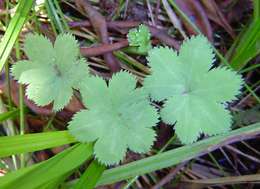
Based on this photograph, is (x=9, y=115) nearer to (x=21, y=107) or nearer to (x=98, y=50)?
(x=21, y=107)

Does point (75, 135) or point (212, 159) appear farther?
point (212, 159)

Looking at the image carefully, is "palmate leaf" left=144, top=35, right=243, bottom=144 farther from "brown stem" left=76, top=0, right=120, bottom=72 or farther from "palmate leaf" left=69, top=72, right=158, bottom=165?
"brown stem" left=76, top=0, right=120, bottom=72

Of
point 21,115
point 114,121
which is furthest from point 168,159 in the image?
point 21,115

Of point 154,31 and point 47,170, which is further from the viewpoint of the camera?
point 154,31

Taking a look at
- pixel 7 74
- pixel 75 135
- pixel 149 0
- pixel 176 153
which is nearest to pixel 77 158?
pixel 75 135

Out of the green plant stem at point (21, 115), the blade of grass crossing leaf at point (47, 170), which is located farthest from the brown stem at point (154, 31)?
the blade of grass crossing leaf at point (47, 170)

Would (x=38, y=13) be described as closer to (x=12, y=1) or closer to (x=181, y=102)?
(x=12, y=1)
